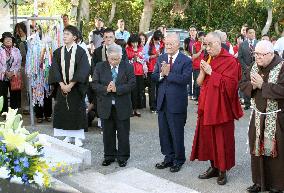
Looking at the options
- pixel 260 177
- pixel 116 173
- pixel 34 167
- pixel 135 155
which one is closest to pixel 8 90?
pixel 135 155

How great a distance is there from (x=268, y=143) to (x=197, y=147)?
1113 mm

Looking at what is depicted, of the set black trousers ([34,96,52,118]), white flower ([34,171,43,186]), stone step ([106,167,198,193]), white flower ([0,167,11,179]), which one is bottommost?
stone step ([106,167,198,193])

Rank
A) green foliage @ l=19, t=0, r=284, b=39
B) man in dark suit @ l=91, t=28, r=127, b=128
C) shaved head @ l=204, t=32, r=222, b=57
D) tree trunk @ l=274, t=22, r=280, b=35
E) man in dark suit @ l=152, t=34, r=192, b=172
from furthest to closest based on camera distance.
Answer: tree trunk @ l=274, t=22, r=280, b=35, green foliage @ l=19, t=0, r=284, b=39, man in dark suit @ l=91, t=28, r=127, b=128, man in dark suit @ l=152, t=34, r=192, b=172, shaved head @ l=204, t=32, r=222, b=57

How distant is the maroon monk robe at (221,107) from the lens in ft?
20.3

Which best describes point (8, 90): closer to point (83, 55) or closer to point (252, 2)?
point (83, 55)

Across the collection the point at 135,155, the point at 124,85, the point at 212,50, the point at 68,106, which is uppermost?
the point at 212,50

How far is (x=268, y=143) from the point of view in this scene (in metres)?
Result: 5.78

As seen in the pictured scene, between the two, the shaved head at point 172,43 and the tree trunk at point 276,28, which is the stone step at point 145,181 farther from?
the tree trunk at point 276,28

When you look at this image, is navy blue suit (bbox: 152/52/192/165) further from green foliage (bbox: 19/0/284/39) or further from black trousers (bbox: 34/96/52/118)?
green foliage (bbox: 19/0/284/39)

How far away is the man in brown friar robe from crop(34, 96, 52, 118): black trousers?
5035 mm

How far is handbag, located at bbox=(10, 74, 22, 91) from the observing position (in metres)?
9.97

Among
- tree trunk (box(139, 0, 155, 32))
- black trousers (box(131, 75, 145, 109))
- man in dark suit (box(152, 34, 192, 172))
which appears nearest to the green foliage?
tree trunk (box(139, 0, 155, 32))

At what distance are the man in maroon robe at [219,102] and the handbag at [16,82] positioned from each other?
4.88 meters

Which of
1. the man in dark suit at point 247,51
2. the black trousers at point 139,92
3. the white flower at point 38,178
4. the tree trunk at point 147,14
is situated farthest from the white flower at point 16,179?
the tree trunk at point 147,14
